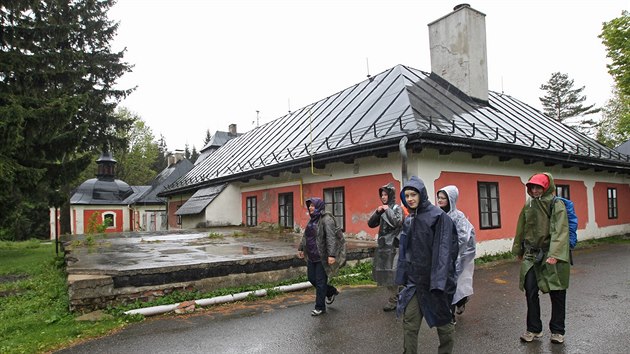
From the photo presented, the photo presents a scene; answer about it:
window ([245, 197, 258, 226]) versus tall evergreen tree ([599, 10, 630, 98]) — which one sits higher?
tall evergreen tree ([599, 10, 630, 98])

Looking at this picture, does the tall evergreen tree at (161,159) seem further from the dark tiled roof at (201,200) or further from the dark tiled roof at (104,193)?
the dark tiled roof at (201,200)

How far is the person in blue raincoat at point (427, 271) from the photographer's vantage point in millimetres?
3568

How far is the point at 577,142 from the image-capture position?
52.2 feet

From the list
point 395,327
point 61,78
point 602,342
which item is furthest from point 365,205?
point 61,78

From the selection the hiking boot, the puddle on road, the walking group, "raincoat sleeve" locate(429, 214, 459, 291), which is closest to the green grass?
the puddle on road

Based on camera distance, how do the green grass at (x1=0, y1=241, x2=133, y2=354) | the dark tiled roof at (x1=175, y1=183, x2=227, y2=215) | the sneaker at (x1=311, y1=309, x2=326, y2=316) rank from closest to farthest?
the green grass at (x1=0, y1=241, x2=133, y2=354)
the sneaker at (x1=311, y1=309, x2=326, y2=316)
the dark tiled roof at (x1=175, y1=183, x2=227, y2=215)

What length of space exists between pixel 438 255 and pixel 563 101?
54.7 meters

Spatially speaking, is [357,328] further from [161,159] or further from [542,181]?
[161,159]

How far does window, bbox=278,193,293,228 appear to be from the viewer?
14.7 m

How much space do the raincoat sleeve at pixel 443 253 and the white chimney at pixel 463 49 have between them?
12170mm

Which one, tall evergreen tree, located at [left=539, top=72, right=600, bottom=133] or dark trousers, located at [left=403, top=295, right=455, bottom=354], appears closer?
dark trousers, located at [left=403, top=295, right=455, bottom=354]

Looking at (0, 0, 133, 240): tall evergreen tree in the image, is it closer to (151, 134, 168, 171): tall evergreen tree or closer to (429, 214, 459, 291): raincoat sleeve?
(429, 214, 459, 291): raincoat sleeve

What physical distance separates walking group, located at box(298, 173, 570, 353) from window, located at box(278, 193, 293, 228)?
833cm

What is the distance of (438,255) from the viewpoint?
3596mm
